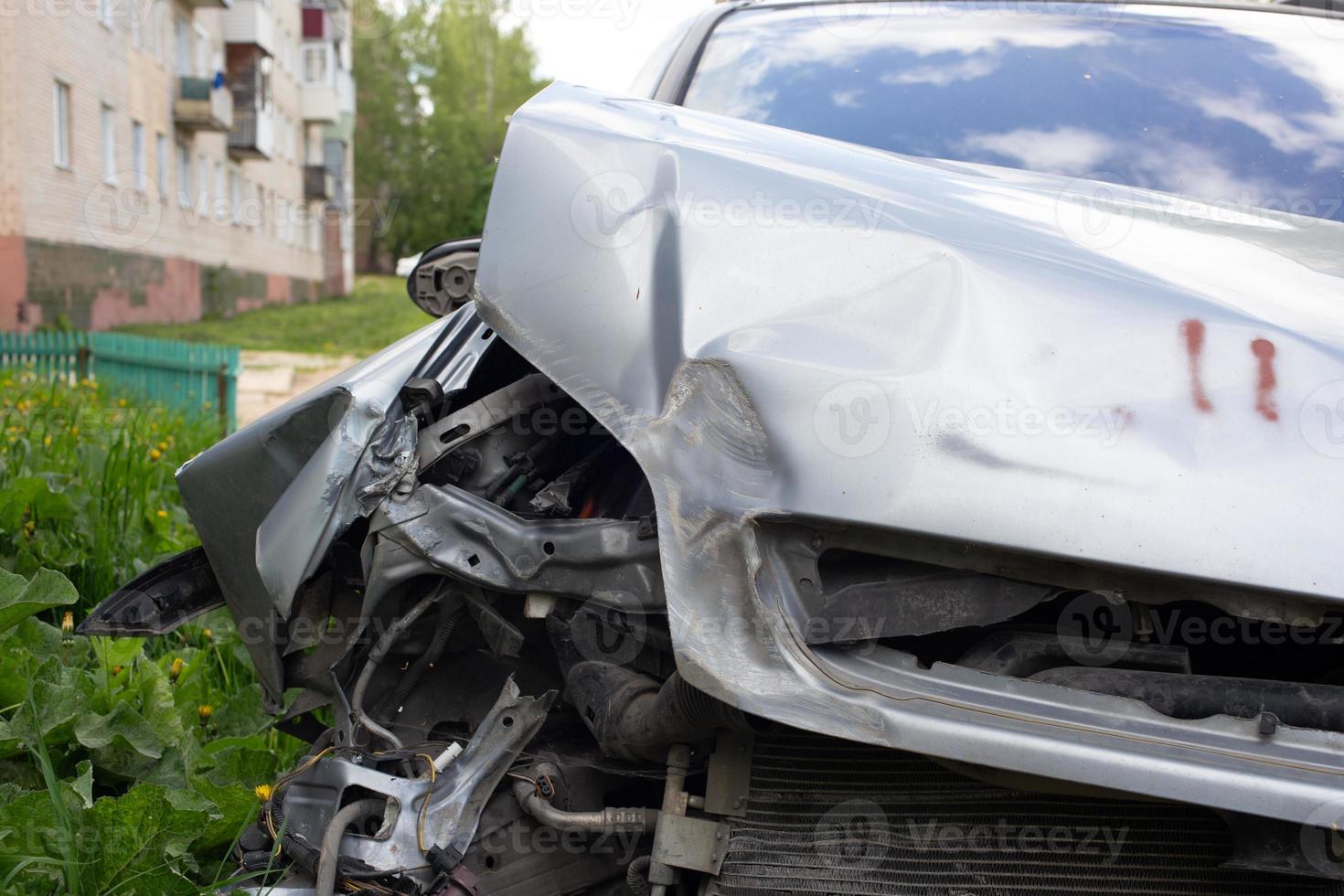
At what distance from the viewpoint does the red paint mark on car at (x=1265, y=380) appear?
1.47 meters

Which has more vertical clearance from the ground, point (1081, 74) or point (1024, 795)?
point (1081, 74)

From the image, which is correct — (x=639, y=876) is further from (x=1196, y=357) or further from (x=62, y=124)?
(x=62, y=124)

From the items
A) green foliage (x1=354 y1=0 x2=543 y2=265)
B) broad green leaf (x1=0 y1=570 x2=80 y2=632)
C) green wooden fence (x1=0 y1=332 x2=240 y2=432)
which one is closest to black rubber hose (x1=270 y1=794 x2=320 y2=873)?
broad green leaf (x1=0 y1=570 x2=80 y2=632)

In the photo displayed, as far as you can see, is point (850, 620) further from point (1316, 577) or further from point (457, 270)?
point (457, 270)

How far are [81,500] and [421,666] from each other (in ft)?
6.86

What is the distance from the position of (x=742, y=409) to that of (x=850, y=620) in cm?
32

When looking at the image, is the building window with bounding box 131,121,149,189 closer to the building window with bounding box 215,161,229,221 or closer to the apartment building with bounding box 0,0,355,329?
the apartment building with bounding box 0,0,355,329

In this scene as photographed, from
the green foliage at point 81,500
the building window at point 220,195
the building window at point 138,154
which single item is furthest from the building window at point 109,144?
the green foliage at point 81,500

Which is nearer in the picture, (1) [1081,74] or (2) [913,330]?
(2) [913,330]

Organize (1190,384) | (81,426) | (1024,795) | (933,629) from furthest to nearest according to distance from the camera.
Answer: (81,426) → (1024,795) → (933,629) → (1190,384)

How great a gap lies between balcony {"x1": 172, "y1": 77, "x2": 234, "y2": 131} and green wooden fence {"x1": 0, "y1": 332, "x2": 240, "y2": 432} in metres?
13.1

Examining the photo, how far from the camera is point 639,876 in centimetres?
182

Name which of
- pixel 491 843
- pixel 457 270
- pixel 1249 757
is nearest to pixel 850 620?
pixel 1249 757

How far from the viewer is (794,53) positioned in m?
2.87
